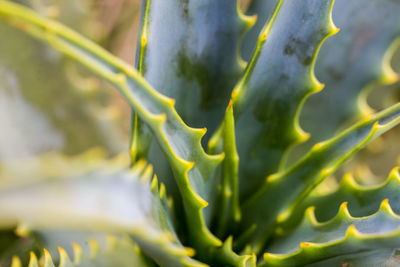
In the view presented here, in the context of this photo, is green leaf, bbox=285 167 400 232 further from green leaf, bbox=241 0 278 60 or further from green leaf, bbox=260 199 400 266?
green leaf, bbox=241 0 278 60

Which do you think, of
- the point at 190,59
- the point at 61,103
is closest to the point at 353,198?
the point at 190,59

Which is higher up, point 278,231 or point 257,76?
point 257,76

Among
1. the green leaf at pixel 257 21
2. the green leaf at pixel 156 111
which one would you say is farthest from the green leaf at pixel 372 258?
the green leaf at pixel 257 21

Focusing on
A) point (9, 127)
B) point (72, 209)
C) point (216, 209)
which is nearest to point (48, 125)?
point (9, 127)

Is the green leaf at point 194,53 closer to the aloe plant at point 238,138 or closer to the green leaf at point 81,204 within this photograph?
the aloe plant at point 238,138

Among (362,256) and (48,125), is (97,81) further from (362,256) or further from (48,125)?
(362,256)

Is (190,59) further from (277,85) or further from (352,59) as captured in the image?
(352,59)
